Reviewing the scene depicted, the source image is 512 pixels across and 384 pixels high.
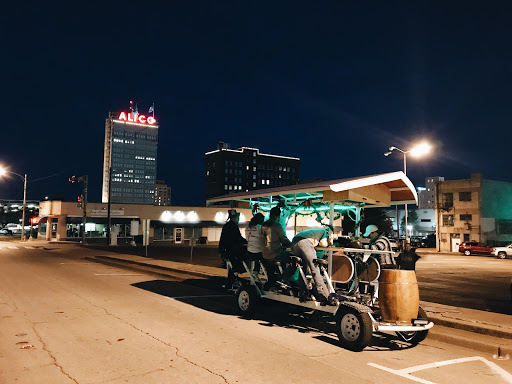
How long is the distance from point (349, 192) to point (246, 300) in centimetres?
316

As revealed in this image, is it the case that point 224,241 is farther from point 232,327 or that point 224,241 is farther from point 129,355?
point 129,355

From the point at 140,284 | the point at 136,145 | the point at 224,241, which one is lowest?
the point at 140,284

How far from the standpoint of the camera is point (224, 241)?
9.89 m

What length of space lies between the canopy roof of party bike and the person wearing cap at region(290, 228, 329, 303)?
0.96 meters

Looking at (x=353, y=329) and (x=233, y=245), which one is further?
(x=233, y=245)

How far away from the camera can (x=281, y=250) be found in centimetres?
870

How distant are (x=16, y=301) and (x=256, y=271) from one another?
593 centimetres

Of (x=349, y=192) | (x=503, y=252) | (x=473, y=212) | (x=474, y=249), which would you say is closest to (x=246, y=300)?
(x=349, y=192)

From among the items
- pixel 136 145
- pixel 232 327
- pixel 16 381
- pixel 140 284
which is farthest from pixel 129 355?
pixel 136 145

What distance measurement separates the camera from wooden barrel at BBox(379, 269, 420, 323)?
6.46m

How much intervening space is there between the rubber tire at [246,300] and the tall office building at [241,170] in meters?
149

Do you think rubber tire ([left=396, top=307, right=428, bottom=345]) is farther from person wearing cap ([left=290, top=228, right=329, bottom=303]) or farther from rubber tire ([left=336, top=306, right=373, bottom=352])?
person wearing cap ([left=290, top=228, right=329, bottom=303])

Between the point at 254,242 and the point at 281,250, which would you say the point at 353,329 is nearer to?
the point at 281,250

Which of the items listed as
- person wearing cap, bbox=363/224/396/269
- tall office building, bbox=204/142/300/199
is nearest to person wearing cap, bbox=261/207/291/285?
person wearing cap, bbox=363/224/396/269
